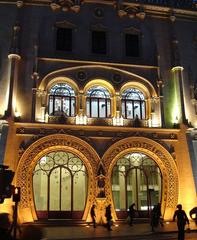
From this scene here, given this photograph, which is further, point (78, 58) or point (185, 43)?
point (185, 43)

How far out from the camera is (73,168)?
78.5 ft

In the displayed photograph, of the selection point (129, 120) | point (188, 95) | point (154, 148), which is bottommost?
point (154, 148)

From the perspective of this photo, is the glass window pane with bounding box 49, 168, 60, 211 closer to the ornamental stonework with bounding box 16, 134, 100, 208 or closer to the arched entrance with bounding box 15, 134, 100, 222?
the arched entrance with bounding box 15, 134, 100, 222

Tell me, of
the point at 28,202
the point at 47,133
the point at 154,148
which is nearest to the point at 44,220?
the point at 28,202

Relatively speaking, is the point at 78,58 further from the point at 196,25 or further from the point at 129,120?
the point at 196,25

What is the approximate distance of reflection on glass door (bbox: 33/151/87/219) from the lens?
23.1 m

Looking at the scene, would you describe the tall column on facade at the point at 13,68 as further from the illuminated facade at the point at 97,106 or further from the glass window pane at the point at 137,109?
the glass window pane at the point at 137,109

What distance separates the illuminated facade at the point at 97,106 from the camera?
23406 mm

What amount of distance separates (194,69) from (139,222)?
41.4 feet

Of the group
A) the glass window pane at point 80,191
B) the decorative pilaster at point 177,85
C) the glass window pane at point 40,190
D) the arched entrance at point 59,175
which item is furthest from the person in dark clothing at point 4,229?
the decorative pilaster at point 177,85

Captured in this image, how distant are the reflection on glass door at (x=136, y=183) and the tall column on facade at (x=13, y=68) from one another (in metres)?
8.06

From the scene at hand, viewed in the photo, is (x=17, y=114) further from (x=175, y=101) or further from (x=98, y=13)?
(x=175, y=101)

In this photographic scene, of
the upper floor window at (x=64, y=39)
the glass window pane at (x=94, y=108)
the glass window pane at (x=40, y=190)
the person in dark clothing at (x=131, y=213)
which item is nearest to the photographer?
the person in dark clothing at (x=131, y=213)

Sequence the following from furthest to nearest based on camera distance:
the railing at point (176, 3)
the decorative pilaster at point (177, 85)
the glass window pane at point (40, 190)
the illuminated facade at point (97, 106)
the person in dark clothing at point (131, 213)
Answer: the railing at point (176, 3)
the decorative pilaster at point (177, 85)
the illuminated facade at point (97, 106)
the glass window pane at point (40, 190)
the person in dark clothing at point (131, 213)
